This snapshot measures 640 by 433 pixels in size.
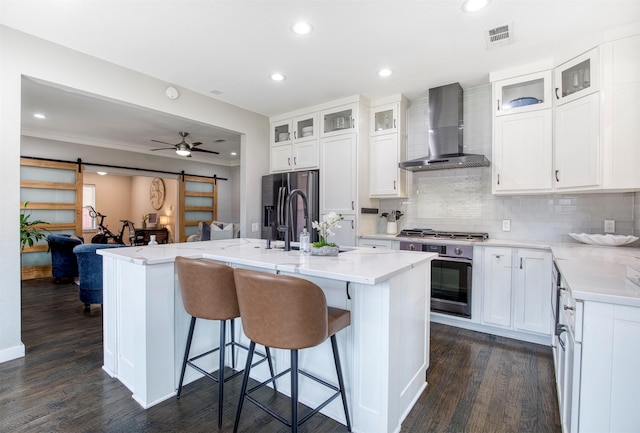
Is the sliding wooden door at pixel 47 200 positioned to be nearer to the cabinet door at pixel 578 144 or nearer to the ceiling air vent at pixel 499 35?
the ceiling air vent at pixel 499 35

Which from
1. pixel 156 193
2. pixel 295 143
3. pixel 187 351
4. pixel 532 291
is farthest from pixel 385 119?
pixel 156 193

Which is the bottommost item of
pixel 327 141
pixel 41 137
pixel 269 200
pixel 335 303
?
pixel 335 303

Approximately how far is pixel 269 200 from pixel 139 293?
105 inches

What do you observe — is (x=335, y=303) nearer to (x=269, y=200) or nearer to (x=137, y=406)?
(x=137, y=406)

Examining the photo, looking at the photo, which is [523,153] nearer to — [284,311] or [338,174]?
[338,174]

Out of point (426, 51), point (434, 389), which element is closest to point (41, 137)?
point (426, 51)

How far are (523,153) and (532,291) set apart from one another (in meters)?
1.35

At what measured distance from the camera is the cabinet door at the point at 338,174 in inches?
154

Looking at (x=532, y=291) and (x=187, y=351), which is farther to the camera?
(x=532, y=291)

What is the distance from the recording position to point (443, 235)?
11.6ft

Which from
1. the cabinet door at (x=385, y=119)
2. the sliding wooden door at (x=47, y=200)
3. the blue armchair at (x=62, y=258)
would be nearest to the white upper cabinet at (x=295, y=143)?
the cabinet door at (x=385, y=119)

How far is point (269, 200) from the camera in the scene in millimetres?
4500

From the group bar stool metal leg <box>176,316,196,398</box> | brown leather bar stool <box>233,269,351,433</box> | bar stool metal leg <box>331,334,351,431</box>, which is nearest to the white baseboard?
bar stool metal leg <box>176,316,196,398</box>

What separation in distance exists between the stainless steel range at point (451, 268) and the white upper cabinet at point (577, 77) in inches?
59.6
